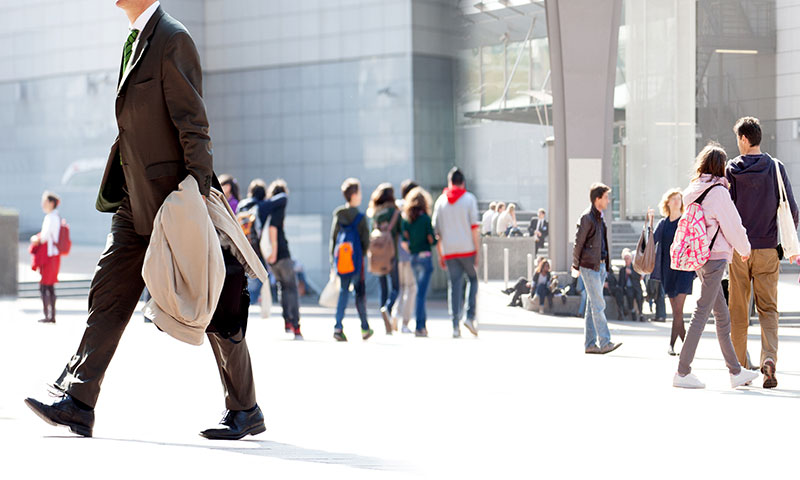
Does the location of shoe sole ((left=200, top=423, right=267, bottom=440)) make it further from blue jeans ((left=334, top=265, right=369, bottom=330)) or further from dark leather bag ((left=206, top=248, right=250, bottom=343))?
blue jeans ((left=334, top=265, right=369, bottom=330))

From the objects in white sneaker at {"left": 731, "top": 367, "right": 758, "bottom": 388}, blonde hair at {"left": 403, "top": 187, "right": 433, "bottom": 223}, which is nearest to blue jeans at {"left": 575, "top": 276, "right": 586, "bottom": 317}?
blonde hair at {"left": 403, "top": 187, "right": 433, "bottom": 223}

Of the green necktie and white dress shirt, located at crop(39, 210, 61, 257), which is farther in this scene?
white dress shirt, located at crop(39, 210, 61, 257)

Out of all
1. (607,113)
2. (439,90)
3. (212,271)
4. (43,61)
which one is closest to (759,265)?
(212,271)

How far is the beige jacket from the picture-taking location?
5.48m

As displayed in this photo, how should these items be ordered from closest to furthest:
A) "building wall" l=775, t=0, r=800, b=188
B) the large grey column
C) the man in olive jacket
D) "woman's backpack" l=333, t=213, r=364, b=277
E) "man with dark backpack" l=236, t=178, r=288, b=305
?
the man in olive jacket
"woman's backpack" l=333, t=213, r=364, b=277
"man with dark backpack" l=236, t=178, r=288, b=305
the large grey column
"building wall" l=775, t=0, r=800, b=188

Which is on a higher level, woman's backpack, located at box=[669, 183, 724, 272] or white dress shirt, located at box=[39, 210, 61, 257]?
woman's backpack, located at box=[669, 183, 724, 272]

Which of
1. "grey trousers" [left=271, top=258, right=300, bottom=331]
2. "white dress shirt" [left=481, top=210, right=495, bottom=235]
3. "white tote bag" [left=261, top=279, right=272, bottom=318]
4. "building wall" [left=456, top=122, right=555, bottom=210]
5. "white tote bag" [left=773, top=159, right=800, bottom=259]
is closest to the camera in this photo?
"white tote bag" [left=773, top=159, right=800, bottom=259]

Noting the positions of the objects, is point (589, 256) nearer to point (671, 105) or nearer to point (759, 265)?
point (759, 265)

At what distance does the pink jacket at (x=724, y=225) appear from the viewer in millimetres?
8117

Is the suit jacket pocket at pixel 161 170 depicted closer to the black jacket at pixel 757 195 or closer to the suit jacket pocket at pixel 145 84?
the suit jacket pocket at pixel 145 84

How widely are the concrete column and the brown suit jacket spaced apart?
15447 mm

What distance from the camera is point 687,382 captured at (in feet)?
27.4

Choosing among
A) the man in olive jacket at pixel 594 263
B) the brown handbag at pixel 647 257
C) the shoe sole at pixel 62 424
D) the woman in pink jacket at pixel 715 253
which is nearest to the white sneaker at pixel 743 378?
the woman in pink jacket at pixel 715 253

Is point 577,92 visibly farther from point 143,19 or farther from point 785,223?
point 143,19
